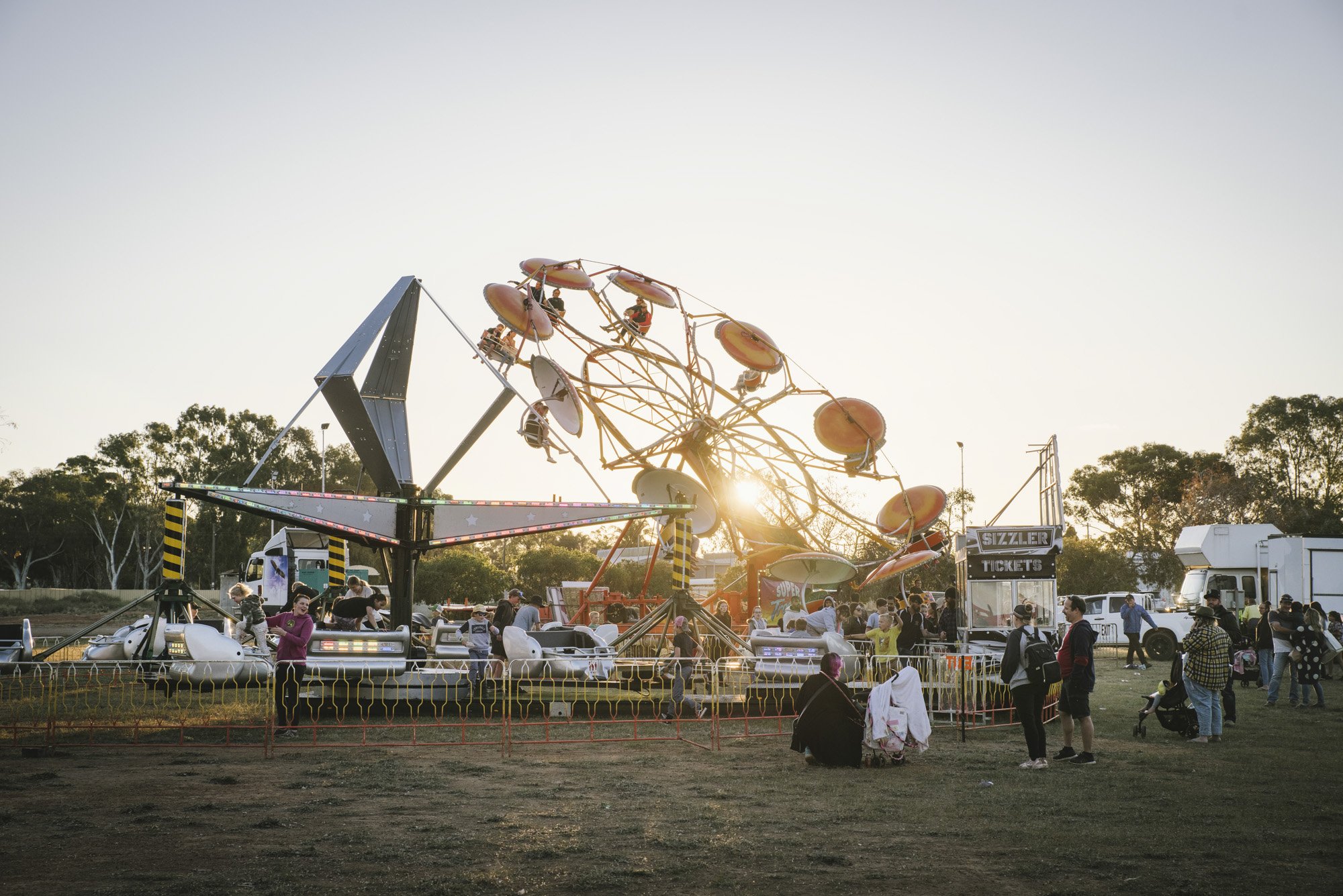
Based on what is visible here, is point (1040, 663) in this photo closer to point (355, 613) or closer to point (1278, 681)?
point (1278, 681)

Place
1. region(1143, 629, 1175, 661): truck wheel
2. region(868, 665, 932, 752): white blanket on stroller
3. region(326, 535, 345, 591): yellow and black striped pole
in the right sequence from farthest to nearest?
1. region(1143, 629, 1175, 661): truck wheel
2. region(326, 535, 345, 591): yellow and black striped pole
3. region(868, 665, 932, 752): white blanket on stroller

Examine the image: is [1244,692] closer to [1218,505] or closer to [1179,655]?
[1179,655]

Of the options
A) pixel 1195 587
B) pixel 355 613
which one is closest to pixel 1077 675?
pixel 355 613

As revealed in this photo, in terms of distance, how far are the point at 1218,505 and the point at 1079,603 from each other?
53.4 meters

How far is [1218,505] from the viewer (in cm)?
5672

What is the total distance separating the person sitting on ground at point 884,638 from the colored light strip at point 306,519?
8041 millimetres

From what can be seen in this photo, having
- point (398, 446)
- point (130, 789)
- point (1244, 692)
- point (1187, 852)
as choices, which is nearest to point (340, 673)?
point (130, 789)

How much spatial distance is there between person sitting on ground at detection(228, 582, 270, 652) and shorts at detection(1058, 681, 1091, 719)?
1134 cm

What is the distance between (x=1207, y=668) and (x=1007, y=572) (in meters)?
9.56

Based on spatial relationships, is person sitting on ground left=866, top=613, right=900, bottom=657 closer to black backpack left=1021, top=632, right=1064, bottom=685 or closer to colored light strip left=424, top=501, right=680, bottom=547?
colored light strip left=424, top=501, right=680, bottom=547

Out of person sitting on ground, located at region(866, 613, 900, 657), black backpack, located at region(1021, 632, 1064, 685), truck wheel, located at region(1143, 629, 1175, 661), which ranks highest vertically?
black backpack, located at region(1021, 632, 1064, 685)

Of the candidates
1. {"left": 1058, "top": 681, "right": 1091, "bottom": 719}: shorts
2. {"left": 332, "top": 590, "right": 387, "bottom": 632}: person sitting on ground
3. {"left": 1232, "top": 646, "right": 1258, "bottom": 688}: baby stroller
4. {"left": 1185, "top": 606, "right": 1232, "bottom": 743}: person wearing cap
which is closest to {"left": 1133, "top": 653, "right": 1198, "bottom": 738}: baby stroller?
{"left": 1185, "top": 606, "right": 1232, "bottom": 743}: person wearing cap

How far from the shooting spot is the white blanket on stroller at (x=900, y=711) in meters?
10.5

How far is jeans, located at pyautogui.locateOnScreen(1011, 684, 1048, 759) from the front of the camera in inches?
400
